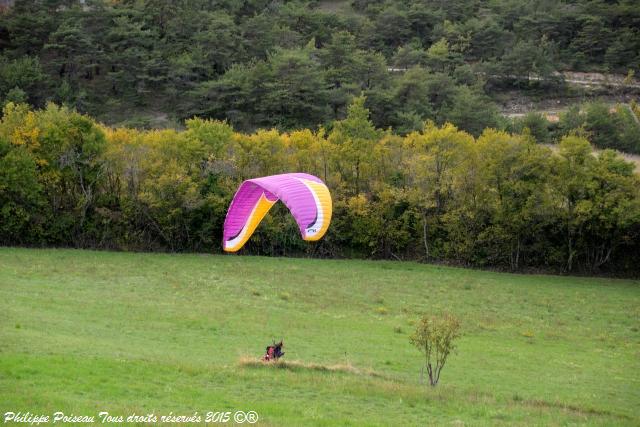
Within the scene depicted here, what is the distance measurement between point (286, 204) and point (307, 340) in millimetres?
7076

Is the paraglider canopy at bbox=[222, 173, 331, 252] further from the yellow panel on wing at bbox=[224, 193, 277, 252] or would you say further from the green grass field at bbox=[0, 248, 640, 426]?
the green grass field at bbox=[0, 248, 640, 426]

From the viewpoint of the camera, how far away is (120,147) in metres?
45.2

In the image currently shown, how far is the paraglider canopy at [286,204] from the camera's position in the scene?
A: 2075 cm

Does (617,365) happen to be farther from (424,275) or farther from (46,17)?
(46,17)

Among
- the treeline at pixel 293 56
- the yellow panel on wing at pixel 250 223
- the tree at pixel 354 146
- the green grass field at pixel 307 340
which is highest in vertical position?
the treeline at pixel 293 56

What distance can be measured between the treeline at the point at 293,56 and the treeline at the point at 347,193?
17.3m

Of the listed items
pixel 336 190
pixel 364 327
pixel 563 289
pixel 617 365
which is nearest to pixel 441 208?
pixel 336 190

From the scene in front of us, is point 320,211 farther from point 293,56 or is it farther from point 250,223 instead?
point 293,56

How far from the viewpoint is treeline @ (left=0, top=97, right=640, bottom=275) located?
42.9 metres

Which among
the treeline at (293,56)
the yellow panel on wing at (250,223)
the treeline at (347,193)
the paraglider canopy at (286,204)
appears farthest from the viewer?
the treeline at (293,56)

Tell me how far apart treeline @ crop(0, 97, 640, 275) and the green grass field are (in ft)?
8.23

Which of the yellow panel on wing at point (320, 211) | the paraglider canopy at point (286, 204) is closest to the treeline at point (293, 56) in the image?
the paraglider canopy at point (286, 204)

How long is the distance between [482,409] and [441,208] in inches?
1113

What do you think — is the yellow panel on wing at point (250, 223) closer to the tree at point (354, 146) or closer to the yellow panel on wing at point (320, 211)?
the yellow panel on wing at point (320, 211)
